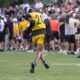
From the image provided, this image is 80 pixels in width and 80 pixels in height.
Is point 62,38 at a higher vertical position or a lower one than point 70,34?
lower

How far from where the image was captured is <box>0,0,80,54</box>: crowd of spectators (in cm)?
2728

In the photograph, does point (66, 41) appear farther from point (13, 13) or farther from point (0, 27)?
point (13, 13)

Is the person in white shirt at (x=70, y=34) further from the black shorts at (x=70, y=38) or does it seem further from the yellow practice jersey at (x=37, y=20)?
the yellow practice jersey at (x=37, y=20)

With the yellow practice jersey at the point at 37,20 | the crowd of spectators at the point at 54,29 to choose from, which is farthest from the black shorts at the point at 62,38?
the yellow practice jersey at the point at 37,20

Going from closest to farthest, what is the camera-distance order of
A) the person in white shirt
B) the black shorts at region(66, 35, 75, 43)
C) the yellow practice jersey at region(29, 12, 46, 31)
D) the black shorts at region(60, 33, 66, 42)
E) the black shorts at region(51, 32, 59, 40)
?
the yellow practice jersey at region(29, 12, 46, 31) < the person in white shirt < the black shorts at region(66, 35, 75, 43) < the black shorts at region(60, 33, 66, 42) < the black shorts at region(51, 32, 59, 40)

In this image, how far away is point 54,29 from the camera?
1126 inches

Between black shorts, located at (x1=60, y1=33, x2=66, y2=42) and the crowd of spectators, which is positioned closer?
the crowd of spectators

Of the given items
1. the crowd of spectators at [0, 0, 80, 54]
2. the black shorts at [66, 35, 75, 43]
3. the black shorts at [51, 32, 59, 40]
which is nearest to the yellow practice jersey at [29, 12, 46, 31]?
the crowd of spectators at [0, 0, 80, 54]

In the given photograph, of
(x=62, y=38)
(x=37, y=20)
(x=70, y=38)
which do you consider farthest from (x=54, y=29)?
(x=37, y=20)

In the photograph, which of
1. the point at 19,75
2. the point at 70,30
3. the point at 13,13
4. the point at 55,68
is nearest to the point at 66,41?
the point at 70,30

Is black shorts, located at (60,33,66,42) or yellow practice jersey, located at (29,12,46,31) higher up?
yellow practice jersey, located at (29,12,46,31)

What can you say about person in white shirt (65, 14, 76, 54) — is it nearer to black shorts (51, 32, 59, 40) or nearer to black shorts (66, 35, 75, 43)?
black shorts (66, 35, 75, 43)

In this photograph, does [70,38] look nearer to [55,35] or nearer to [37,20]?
[55,35]

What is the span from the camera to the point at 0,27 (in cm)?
2897
